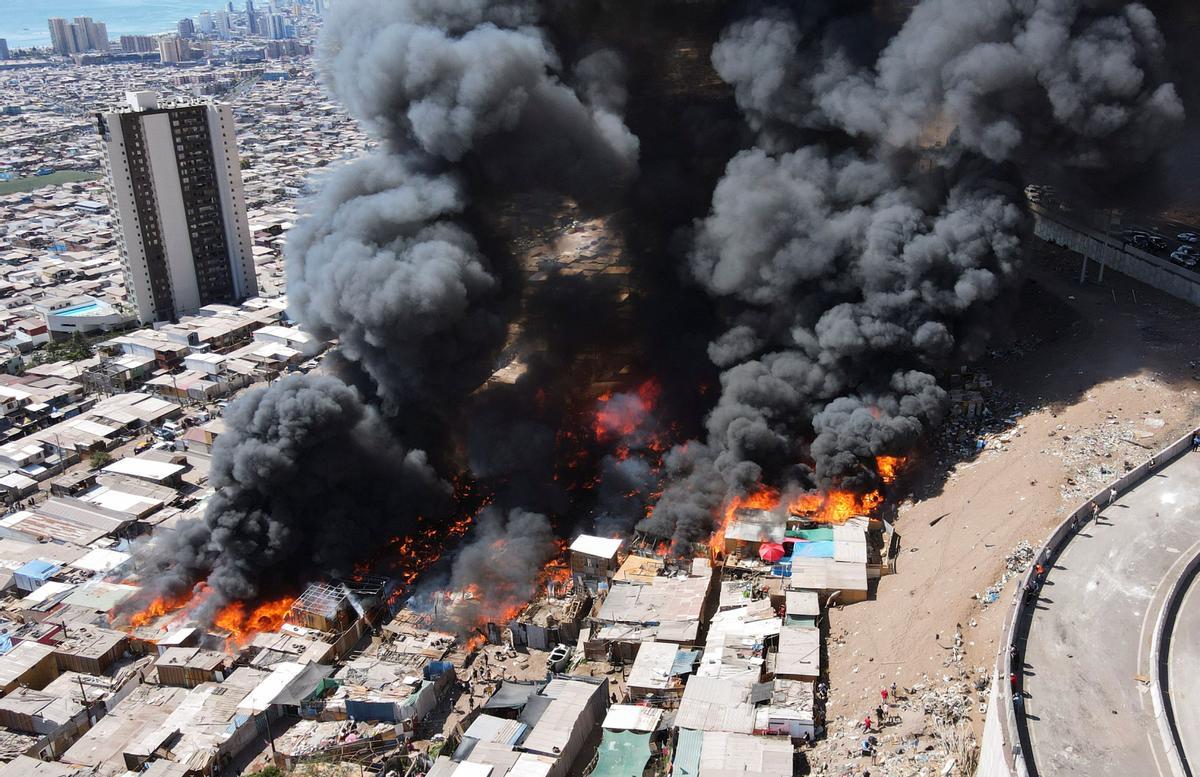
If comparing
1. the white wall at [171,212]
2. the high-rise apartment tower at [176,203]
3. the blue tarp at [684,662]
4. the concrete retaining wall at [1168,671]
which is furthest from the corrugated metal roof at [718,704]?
the white wall at [171,212]

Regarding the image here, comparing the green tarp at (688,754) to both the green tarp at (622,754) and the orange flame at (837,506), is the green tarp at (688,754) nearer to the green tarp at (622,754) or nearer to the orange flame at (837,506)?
the green tarp at (622,754)

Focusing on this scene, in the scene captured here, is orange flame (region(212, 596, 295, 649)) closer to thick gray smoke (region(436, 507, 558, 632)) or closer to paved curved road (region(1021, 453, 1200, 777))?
thick gray smoke (region(436, 507, 558, 632))

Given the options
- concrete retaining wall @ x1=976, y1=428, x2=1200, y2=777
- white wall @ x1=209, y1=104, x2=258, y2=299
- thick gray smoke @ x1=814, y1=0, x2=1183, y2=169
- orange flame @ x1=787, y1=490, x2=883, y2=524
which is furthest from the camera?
white wall @ x1=209, y1=104, x2=258, y2=299

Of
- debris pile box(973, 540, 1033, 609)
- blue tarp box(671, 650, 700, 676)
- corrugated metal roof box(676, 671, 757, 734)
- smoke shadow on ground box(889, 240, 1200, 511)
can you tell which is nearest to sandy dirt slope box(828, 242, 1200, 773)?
smoke shadow on ground box(889, 240, 1200, 511)

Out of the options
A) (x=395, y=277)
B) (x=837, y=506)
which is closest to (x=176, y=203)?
(x=395, y=277)

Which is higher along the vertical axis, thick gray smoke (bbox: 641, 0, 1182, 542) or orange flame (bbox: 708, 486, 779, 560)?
thick gray smoke (bbox: 641, 0, 1182, 542)

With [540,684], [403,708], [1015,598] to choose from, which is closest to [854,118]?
[1015,598]

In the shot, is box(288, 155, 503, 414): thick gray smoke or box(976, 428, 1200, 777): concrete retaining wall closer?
box(976, 428, 1200, 777): concrete retaining wall
